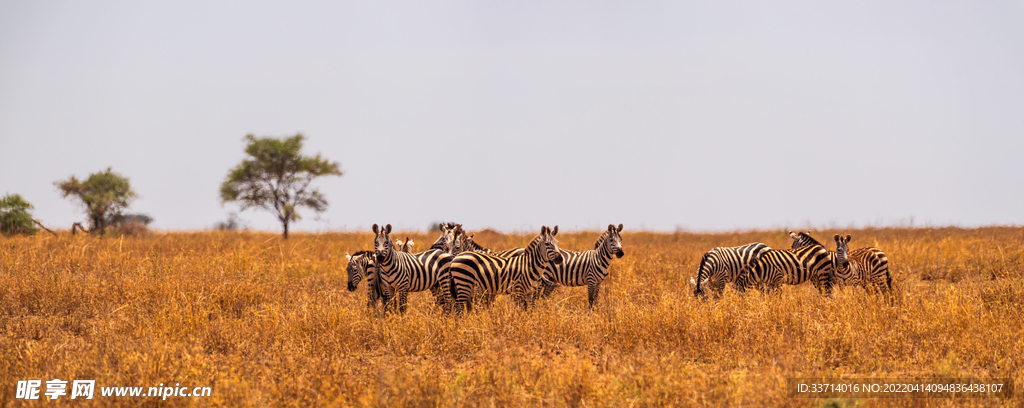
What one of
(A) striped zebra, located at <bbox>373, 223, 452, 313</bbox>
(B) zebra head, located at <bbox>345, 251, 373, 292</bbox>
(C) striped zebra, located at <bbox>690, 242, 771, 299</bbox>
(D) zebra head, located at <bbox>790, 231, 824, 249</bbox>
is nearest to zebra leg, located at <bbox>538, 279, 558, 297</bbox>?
(A) striped zebra, located at <bbox>373, 223, 452, 313</bbox>

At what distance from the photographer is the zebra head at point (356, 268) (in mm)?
9734

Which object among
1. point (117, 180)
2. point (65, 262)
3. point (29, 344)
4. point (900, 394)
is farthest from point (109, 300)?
point (117, 180)

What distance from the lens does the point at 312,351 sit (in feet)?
24.4

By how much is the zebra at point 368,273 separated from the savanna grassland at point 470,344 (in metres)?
0.31

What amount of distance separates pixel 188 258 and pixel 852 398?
1358cm

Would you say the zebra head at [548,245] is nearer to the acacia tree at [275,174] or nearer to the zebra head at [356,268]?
the zebra head at [356,268]

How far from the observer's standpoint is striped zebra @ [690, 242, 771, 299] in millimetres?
11336

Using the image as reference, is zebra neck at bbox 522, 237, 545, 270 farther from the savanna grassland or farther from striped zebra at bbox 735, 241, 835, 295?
striped zebra at bbox 735, 241, 835, 295

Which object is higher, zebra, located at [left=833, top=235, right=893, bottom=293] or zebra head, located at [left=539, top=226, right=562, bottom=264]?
zebra head, located at [left=539, top=226, right=562, bottom=264]

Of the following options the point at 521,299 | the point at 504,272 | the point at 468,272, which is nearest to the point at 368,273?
the point at 468,272

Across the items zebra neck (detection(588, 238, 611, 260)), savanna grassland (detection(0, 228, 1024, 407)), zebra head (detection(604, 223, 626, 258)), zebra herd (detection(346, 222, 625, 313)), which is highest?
zebra head (detection(604, 223, 626, 258))

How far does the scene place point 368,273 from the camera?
10.0 meters

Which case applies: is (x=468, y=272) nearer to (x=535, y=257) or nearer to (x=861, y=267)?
(x=535, y=257)

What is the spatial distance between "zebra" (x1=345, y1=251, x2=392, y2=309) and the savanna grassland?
308 millimetres
